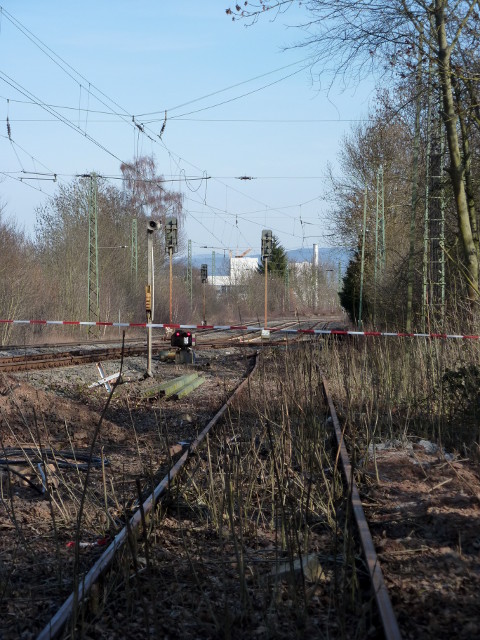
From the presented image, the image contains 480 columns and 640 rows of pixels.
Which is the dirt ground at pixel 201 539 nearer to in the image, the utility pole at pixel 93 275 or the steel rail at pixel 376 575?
the steel rail at pixel 376 575

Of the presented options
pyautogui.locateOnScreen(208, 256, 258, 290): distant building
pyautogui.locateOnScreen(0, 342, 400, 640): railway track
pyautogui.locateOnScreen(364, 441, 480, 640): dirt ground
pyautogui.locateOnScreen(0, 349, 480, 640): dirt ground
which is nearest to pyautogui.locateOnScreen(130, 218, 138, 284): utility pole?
pyautogui.locateOnScreen(208, 256, 258, 290): distant building

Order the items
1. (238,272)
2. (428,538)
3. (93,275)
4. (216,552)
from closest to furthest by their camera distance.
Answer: (216,552) → (428,538) → (93,275) → (238,272)

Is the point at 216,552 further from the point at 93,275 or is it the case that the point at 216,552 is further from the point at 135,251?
the point at 135,251

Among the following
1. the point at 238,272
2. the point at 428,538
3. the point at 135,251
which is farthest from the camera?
the point at 238,272

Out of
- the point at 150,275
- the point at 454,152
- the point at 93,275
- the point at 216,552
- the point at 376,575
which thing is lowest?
the point at 216,552

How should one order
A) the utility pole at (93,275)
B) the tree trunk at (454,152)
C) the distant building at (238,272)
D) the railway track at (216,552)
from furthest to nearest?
the distant building at (238,272)
the utility pole at (93,275)
the tree trunk at (454,152)
the railway track at (216,552)

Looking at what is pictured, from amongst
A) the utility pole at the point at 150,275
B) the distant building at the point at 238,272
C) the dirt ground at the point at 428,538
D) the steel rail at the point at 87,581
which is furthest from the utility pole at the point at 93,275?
the steel rail at the point at 87,581

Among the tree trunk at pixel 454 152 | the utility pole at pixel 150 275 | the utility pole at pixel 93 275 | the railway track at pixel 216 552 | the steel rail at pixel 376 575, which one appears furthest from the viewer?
the utility pole at pixel 93 275

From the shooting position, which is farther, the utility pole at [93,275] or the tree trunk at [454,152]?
the utility pole at [93,275]

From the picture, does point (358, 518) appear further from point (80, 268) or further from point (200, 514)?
point (80, 268)

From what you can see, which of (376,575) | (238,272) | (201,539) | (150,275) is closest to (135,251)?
(150,275)

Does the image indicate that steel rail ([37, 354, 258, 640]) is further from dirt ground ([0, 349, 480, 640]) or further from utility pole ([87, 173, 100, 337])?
utility pole ([87, 173, 100, 337])

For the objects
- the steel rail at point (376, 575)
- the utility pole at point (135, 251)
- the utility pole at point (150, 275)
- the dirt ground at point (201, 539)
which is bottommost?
the dirt ground at point (201, 539)

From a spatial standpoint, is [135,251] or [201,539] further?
[135,251]
